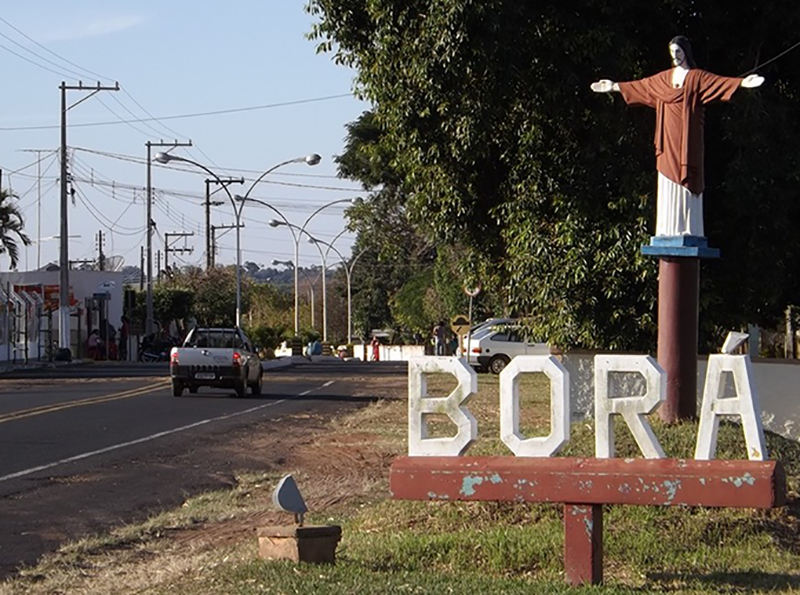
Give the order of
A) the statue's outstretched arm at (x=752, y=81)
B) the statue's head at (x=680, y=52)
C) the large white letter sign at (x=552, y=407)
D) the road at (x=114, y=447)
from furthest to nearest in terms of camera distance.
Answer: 1. the road at (x=114, y=447)
2. the statue's head at (x=680, y=52)
3. the statue's outstretched arm at (x=752, y=81)
4. the large white letter sign at (x=552, y=407)

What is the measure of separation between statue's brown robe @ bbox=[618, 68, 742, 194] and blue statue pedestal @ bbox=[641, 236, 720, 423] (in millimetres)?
624

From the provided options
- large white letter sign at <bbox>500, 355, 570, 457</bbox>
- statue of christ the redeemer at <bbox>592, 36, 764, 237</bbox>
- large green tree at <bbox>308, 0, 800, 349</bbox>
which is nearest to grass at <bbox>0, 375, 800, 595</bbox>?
large white letter sign at <bbox>500, 355, 570, 457</bbox>

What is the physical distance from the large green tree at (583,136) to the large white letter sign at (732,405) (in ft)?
18.6

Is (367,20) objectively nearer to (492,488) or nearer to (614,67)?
(614,67)

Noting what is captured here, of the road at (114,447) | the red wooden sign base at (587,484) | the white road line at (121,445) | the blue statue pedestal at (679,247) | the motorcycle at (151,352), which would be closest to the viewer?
the red wooden sign base at (587,484)

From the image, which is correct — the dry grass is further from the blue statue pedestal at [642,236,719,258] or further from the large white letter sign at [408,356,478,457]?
the blue statue pedestal at [642,236,719,258]

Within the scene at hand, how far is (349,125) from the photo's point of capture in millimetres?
42281

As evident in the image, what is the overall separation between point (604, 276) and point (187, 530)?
5681 millimetres

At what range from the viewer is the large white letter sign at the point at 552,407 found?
885 cm

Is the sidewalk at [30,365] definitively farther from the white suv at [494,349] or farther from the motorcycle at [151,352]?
the white suv at [494,349]

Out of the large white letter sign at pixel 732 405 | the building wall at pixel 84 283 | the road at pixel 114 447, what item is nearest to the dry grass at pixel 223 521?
the road at pixel 114 447

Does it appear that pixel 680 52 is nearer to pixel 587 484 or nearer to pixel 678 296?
pixel 678 296

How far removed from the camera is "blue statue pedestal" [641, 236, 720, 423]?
11625 millimetres

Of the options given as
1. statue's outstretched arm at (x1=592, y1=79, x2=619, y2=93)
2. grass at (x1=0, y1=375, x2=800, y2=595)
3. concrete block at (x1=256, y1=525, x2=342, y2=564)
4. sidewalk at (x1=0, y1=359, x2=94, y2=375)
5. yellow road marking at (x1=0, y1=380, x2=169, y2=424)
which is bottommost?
sidewalk at (x1=0, y1=359, x2=94, y2=375)
